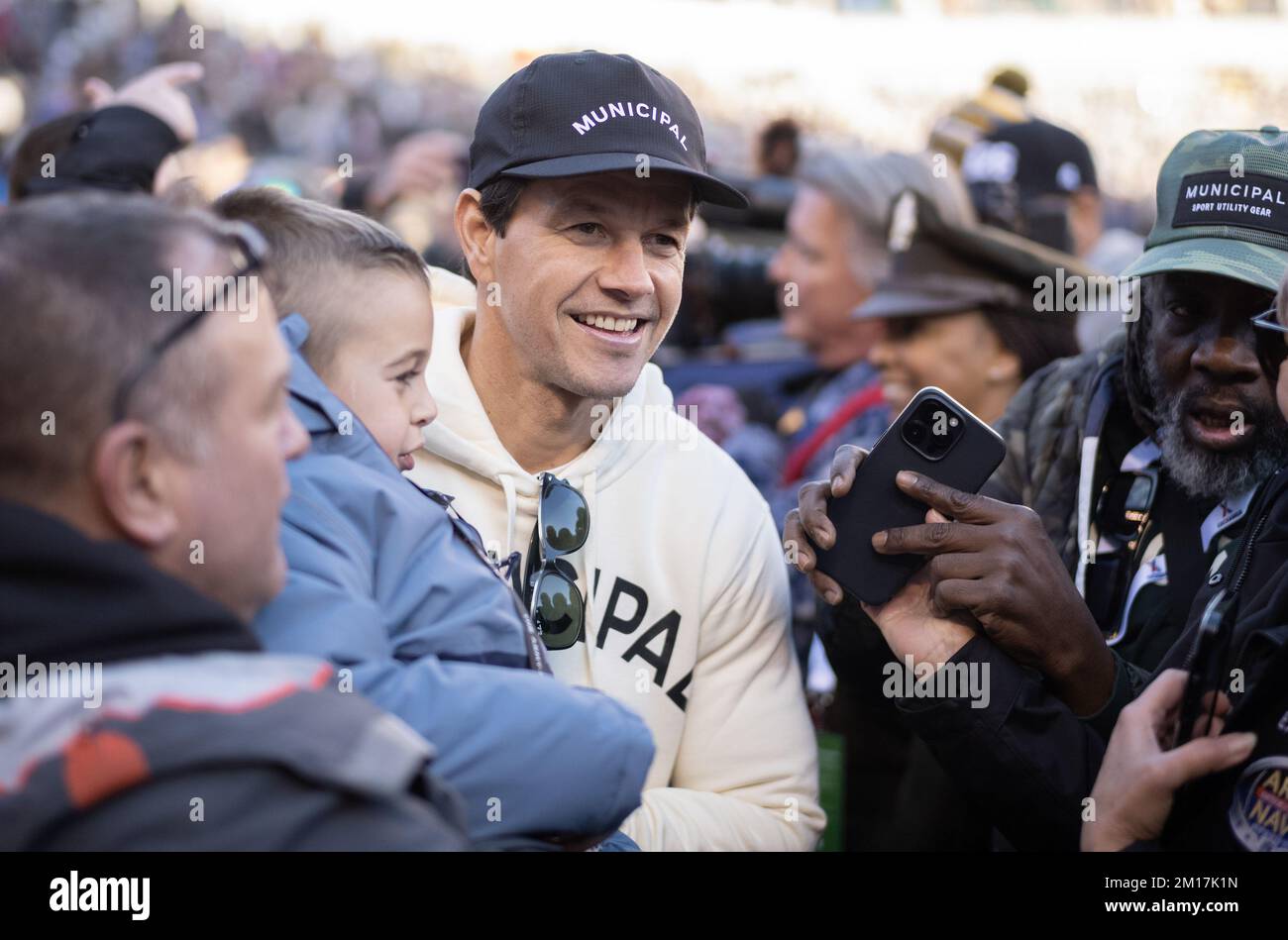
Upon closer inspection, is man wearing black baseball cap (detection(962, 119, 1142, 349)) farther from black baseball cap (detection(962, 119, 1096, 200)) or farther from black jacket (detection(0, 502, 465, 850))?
black jacket (detection(0, 502, 465, 850))

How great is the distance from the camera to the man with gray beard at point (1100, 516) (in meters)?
2.16

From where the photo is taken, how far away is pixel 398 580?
1713mm

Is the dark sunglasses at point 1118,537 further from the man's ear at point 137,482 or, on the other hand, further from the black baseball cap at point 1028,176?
the black baseball cap at point 1028,176

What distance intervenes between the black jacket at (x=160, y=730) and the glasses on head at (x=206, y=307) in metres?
0.14

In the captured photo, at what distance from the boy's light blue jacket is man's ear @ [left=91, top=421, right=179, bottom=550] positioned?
0.83ft

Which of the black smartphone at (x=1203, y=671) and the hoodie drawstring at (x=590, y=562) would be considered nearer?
the black smartphone at (x=1203, y=671)

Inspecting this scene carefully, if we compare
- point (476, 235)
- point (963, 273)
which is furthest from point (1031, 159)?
point (476, 235)

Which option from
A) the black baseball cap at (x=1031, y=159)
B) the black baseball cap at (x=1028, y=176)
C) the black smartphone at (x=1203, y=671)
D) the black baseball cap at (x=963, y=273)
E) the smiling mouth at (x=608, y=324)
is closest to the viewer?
the black smartphone at (x=1203, y=671)

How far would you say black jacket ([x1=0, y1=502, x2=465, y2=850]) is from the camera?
1.16 meters

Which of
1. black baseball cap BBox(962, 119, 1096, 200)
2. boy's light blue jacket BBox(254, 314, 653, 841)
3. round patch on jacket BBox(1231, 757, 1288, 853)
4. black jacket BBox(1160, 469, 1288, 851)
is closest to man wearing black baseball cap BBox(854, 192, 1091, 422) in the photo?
black baseball cap BBox(962, 119, 1096, 200)

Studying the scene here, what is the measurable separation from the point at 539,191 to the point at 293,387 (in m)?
0.83

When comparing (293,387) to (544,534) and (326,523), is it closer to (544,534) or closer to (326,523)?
(326,523)

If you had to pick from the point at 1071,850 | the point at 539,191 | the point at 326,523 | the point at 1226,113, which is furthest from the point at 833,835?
the point at 1226,113

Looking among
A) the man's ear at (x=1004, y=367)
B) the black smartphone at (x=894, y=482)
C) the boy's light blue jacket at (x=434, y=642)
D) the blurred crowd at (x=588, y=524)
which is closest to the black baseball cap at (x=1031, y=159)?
the blurred crowd at (x=588, y=524)
